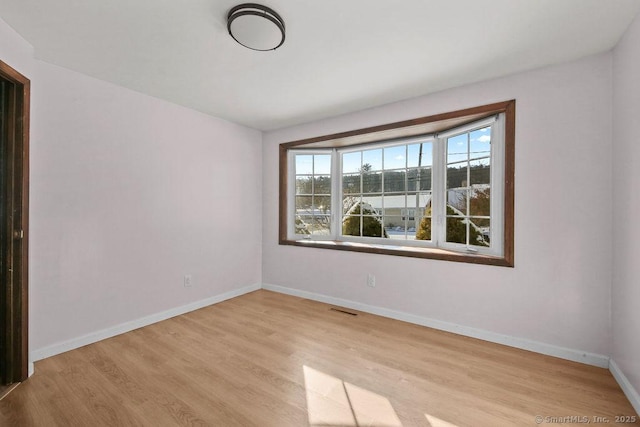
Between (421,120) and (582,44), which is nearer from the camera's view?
(582,44)

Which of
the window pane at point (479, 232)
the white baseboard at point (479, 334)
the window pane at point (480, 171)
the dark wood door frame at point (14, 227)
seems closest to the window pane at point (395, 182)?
the window pane at point (480, 171)

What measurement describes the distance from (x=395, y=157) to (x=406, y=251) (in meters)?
1.19

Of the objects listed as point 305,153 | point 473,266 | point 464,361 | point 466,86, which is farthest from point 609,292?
point 305,153

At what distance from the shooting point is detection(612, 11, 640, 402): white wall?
1720mm

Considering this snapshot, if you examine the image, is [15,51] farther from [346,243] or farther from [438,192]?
[438,192]

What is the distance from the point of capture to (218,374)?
2.05 m

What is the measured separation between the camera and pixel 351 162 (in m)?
3.85

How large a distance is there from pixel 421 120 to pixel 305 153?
5.54 ft

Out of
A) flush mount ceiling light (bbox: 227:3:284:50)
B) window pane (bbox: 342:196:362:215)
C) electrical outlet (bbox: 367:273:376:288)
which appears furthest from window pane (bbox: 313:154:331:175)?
flush mount ceiling light (bbox: 227:3:284:50)

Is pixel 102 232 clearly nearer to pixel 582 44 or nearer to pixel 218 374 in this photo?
pixel 218 374

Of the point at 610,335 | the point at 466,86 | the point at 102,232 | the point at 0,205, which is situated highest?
the point at 466,86

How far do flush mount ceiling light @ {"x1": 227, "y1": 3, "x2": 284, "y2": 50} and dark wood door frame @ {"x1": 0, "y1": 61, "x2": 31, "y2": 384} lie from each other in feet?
4.88

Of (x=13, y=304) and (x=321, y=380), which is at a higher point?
(x=13, y=304)

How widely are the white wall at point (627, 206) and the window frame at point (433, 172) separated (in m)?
0.62
